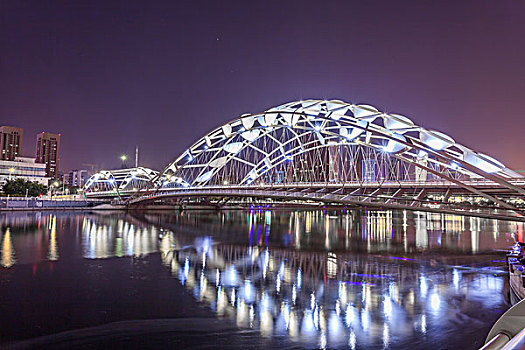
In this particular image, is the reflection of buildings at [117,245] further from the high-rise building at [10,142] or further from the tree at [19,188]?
the high-rise building at [10,142]

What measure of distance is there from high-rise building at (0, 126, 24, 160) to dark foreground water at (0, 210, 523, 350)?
172 metres

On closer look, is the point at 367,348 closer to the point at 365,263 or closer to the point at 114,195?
the point at 365,263

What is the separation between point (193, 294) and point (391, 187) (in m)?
29.0

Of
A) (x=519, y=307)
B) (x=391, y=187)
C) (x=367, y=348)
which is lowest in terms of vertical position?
(x=367, y=348)

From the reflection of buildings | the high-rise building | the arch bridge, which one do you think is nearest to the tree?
the arch bridge

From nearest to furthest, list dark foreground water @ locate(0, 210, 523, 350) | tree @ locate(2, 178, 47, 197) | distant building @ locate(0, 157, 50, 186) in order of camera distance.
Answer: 1. dark foreground water @ locate(0, 210, 523, 350)
2. tree @ locate(2, 178, 47, 197)
3. distant building @ locate(0, 157, 50, 186)

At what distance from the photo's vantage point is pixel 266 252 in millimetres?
21234

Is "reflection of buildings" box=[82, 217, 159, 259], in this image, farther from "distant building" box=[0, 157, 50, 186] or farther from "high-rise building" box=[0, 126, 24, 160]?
"high-rise building" box=[0, 126, 24, 160]

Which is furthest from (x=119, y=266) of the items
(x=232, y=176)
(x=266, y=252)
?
(x=232, y=176)

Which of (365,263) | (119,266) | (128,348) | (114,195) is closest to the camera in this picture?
(128,348)

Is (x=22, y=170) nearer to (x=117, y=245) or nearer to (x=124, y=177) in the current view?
(x=124, y=177)

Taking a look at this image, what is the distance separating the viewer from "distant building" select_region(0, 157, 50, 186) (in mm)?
92375

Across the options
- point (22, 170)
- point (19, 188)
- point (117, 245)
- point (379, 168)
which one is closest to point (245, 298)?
point (117, 245)

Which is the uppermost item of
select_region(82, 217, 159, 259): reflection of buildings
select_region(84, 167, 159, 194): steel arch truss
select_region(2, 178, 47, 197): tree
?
select_region(84, 167, 159, 194): steel arch truss
